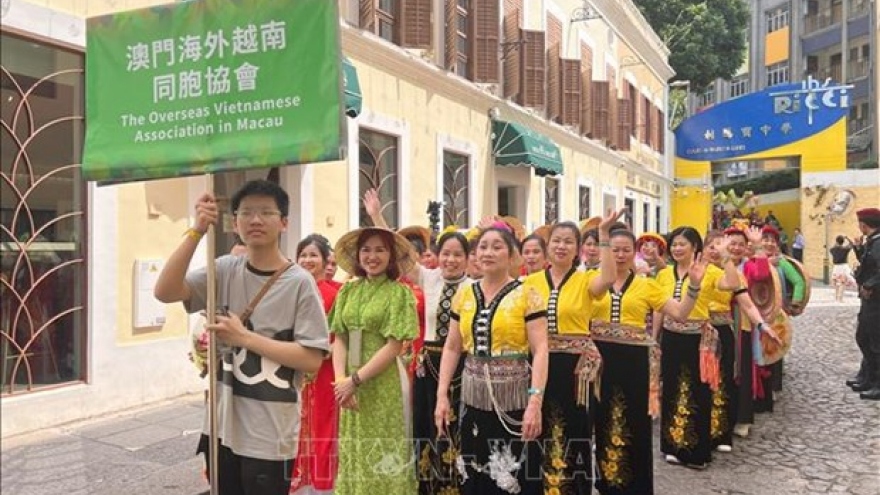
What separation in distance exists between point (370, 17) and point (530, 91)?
5.54 meters

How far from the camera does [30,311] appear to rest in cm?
574

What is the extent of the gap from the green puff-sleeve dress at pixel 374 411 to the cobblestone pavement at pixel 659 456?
1329mm

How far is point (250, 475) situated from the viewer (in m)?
2.69

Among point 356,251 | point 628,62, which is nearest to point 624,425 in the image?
point 356,251

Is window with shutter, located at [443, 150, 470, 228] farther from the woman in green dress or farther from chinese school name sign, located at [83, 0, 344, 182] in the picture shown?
chinese school name sign, located at [83, 0, 344, 182]

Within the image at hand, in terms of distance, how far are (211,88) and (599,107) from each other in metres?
17.4

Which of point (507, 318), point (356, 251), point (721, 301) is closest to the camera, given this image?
point (507, 318)

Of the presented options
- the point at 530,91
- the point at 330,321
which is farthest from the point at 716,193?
the point at 330,321

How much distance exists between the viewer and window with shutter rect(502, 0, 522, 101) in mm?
13211

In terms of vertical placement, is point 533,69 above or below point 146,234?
above

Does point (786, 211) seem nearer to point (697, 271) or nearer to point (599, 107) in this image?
point (599, 107)

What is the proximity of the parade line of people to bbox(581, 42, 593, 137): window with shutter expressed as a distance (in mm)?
13109

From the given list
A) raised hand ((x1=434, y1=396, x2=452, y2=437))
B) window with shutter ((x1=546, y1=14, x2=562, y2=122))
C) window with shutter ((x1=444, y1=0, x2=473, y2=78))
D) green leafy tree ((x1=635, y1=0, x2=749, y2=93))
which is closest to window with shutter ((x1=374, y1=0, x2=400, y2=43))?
window with shutter ((x1=444, y1=0, x2=473, y2=78))

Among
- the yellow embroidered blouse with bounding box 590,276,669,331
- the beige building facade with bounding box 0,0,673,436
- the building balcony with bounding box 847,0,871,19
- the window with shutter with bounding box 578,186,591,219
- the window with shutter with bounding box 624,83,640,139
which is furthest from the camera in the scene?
the building balcony with bounding box 847,0,871,19
